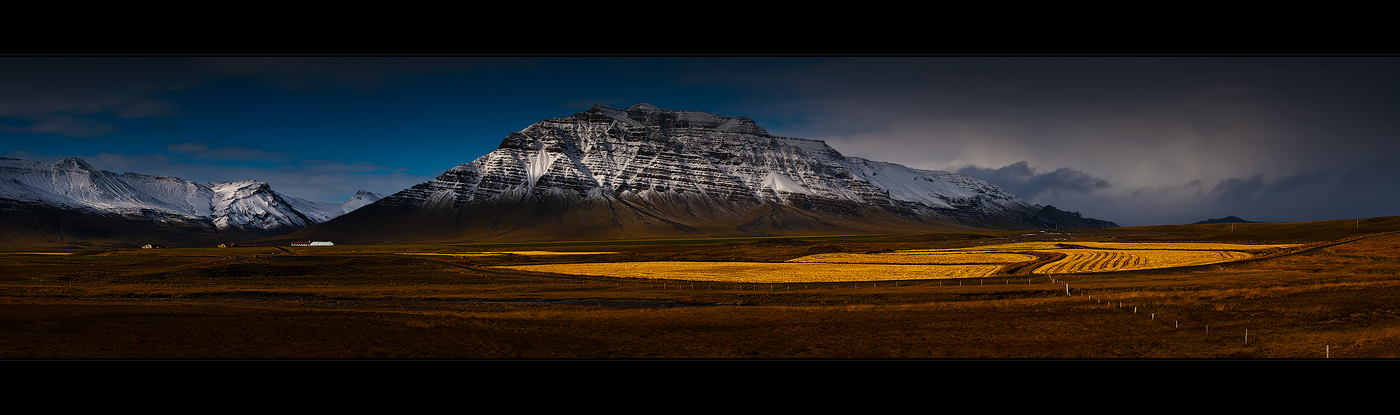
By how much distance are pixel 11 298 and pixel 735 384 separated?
168ft

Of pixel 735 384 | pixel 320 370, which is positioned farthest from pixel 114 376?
pixel 735 384

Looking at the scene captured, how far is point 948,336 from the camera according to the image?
25984mm

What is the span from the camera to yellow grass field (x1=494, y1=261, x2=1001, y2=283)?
57.1m

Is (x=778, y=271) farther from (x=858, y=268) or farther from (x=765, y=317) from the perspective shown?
(x=765, y=317)

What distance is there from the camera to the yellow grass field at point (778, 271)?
57.1 meters

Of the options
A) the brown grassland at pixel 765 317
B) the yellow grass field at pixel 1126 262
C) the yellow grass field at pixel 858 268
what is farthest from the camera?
the yellow grass field at pixel 1126 262

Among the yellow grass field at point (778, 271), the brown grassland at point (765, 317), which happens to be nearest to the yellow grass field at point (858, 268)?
the yellow grass field at point (778, 271)

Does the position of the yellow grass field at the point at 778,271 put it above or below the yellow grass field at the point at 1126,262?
below

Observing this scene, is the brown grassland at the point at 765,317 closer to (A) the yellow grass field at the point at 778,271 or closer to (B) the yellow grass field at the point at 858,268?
(A) the yellow grass field at the point at 778,271

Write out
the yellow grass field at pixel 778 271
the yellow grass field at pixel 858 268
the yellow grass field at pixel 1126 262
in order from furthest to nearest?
the yellow grass field at pixel 1126 262, the yellow grass field at pixel 858 268, the yellow grass field at pixel 778 271

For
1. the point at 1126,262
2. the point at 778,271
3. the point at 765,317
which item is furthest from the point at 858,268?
the point at 765,317

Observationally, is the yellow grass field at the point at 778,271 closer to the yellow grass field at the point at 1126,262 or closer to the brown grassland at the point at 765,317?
the brown grassland at the point at 765,317

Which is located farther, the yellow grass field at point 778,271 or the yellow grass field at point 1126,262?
the yellow grass field at point 1126,262

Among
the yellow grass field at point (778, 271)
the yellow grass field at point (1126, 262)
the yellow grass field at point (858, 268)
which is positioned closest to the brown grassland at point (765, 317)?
the yellow grass field at point (778, 271)
